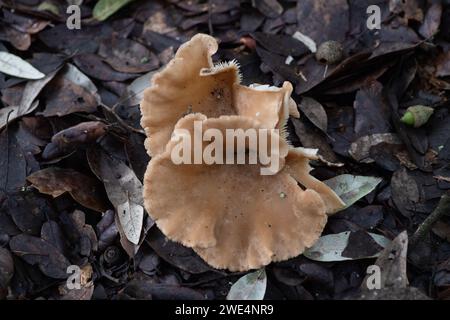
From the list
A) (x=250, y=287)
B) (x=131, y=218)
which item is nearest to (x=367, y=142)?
(x=250, y=287)

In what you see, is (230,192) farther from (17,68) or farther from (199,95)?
(17,68)

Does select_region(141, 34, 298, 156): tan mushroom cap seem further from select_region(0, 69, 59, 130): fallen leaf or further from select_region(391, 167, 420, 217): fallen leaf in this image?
select_region(0, 69, 59, 130): fallen leaf

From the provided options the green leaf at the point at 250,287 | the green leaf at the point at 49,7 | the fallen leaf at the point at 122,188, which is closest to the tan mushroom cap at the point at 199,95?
the fallen leaf at the point at 122,188

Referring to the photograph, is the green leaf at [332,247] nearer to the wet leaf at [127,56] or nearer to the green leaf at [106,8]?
the wet leaf at [127,56]

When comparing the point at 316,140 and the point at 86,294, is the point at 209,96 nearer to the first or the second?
the point at 316,140

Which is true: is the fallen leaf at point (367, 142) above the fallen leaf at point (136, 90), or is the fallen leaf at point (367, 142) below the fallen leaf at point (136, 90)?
below

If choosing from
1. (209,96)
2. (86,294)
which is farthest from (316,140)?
(86,294)

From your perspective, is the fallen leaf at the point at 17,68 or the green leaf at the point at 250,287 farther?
the fallen leaf at the point at 17,68
